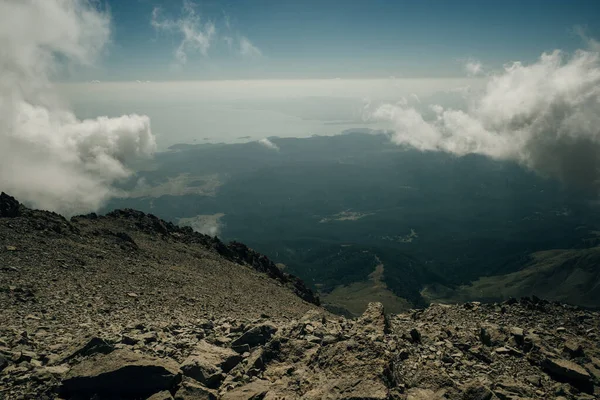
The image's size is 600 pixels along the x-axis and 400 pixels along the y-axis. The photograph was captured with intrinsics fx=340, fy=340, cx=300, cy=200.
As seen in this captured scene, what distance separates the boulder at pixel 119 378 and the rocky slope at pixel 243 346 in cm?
4

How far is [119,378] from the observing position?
12.3 m

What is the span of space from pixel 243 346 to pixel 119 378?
232 inches

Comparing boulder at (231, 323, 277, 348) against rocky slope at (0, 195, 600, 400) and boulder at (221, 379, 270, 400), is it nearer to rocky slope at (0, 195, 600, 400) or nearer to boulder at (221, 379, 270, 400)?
rocky slope at (0, 195, 600, 400)

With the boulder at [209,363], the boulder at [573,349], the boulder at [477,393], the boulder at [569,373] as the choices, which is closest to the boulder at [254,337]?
the boulder at [209,363]

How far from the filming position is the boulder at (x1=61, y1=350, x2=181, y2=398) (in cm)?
1209

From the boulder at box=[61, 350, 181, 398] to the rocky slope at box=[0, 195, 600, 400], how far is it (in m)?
0.04

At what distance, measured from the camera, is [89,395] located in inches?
476

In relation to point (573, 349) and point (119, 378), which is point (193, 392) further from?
point (573, 349)

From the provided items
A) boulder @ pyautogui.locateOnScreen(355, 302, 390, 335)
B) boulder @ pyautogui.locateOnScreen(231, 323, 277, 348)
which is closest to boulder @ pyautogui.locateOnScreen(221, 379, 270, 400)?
boulder @ pyautogui.locateOnScreen(231, 323, 277, 348)

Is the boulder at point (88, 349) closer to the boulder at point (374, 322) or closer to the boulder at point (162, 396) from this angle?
the boulder at point (162, 396)

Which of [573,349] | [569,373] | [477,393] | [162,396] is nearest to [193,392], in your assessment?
[162,396]

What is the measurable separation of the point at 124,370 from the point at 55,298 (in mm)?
14729

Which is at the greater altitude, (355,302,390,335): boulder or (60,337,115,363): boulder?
(60,337,115,363): boulder

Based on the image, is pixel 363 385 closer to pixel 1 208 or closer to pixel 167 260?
pixel 167 260
